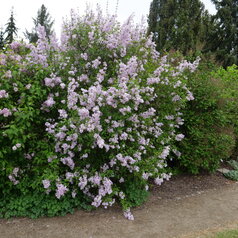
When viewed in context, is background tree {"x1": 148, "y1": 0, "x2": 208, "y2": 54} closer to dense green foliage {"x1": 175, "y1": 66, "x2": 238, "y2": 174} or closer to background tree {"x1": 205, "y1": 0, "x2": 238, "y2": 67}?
background tree {"x1": 205, "y1": 0, "x2": 238, "y2": 67}

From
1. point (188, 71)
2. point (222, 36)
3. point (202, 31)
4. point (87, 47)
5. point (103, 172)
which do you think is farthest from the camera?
point (222, 36)

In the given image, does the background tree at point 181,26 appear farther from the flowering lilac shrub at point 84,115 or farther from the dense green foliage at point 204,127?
the flowering lilac shrub at point 84,115

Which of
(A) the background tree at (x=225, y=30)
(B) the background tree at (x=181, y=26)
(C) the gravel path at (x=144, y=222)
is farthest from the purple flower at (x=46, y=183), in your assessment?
(A) the background tree at (x=225, y=30)

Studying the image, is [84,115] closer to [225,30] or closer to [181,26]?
[181,26]

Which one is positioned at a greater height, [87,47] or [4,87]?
[87,47]

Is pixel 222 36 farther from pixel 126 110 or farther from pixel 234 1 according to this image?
pixel 126 110

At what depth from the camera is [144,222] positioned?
3.89m

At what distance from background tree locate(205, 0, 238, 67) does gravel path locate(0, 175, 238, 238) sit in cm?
2040

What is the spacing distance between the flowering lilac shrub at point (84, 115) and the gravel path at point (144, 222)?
21cm

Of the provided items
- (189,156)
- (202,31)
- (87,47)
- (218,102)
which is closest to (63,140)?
(87,47)

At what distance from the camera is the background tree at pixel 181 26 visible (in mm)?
15750

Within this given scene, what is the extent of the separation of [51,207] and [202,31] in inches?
613

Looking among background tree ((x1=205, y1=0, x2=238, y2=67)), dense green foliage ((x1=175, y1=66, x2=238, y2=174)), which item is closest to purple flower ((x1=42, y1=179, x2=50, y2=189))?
dense green foliage ((x1=175, y1=66, x2=238, y2=174))

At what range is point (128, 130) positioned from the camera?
153 inches
